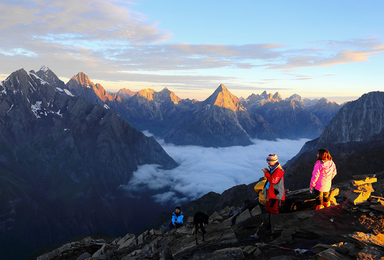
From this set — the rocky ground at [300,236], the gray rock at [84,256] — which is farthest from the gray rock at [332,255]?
the gray rock at [84,256]

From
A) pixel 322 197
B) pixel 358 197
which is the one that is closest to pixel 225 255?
pixel 322 197

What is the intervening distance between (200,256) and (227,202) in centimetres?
13725

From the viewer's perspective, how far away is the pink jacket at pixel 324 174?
42.5 ft

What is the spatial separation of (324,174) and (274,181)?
11.3 ft

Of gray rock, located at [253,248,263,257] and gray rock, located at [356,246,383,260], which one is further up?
gray rock, located at [356,246,383,260]

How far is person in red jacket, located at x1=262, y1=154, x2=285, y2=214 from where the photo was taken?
1204 cm

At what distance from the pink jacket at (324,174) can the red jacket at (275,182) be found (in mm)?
2390

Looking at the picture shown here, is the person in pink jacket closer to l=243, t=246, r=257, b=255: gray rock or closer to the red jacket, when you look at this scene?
the red jacket

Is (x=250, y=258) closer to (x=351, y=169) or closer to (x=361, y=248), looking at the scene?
(x=361, y=248)

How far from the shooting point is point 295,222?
1286cm

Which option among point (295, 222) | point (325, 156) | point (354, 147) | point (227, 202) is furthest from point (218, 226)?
point (354, 147)

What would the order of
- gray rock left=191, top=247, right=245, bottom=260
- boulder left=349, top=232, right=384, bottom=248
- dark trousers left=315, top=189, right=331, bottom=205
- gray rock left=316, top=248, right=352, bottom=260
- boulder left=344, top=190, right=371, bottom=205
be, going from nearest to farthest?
gray rock left=316, top=248, right=352, bottom=260 < boulder left=349, top=232, right=384, bottom=248 < gray rock left=191, top=247, right=245, bottom=260 < boulder left=344, top=190, right=371, bottom=205 < dark trousers left=315, top=189, right=331, bottom=205

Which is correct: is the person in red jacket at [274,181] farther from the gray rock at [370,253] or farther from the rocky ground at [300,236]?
the gray rock at [370,253]

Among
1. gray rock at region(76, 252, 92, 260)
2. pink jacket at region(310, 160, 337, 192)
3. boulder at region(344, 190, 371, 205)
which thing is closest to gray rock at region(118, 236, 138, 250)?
gray rock at region(76, 252, 92, 260)
